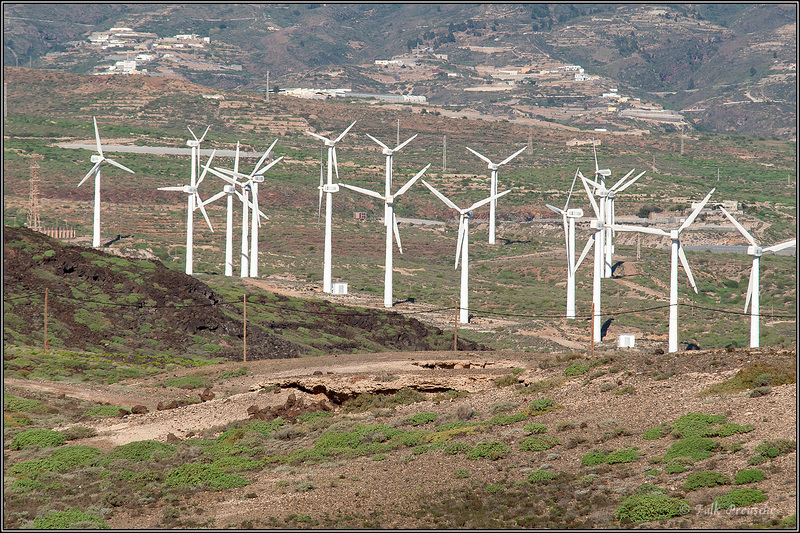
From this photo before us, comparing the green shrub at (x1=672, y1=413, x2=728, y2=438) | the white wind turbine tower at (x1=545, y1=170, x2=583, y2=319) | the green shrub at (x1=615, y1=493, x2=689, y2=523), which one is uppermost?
the white wind turbine tower at (x1=545, y1=170, x2=583, y2=319)

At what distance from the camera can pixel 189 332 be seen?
7038cm

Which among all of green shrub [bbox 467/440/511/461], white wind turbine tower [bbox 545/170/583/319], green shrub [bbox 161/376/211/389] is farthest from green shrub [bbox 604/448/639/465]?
white wind turbine tower [bbox 545/170/583/319]

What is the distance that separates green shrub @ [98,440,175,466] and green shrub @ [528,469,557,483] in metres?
14.9

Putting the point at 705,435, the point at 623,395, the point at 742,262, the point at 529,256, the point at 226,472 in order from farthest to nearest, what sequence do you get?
1. the point at 529,256
2. the point at 742,262
3. the point at 623,395
4. the point at 226,472
5. the point at 705,435

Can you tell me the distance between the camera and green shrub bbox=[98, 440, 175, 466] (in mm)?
36375

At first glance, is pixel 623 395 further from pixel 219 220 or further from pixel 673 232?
pixel 219 220

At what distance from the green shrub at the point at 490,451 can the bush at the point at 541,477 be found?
2.68 metres

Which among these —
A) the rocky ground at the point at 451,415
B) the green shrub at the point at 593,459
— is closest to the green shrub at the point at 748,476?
the rocky ground at the point at 451,415

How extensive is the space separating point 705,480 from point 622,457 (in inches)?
134

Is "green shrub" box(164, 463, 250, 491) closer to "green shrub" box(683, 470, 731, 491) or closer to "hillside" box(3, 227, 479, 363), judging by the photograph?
"green shrub" box(683, 470, 731, 491)

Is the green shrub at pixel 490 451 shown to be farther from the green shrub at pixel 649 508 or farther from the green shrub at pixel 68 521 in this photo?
the green shrub at pixel 68 521

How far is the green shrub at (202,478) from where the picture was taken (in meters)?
32.2

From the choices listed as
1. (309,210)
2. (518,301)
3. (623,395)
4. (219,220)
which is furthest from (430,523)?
(309,210)

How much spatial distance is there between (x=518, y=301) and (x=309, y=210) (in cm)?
6795
